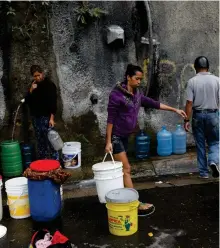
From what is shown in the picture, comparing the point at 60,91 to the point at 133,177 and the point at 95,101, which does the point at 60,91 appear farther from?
the point at 133,177

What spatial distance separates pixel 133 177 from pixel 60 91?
2.27 meters

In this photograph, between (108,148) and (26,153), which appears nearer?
(108,148)

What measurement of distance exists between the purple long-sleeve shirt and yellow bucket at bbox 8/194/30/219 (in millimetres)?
1613

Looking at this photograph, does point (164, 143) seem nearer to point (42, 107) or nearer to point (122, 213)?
point (42, 107)

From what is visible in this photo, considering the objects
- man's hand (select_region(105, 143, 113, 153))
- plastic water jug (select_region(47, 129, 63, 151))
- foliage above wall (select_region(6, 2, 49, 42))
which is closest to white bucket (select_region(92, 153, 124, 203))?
man's hand (select_region(105, 143, 113, 153))

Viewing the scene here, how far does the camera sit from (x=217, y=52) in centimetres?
853

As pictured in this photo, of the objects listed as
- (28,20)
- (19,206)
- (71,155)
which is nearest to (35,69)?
(28,20)

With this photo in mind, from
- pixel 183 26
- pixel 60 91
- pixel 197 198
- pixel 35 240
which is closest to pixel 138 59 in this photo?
pixel 183 26

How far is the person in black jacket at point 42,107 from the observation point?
24.1 ft

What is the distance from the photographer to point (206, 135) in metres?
6.95

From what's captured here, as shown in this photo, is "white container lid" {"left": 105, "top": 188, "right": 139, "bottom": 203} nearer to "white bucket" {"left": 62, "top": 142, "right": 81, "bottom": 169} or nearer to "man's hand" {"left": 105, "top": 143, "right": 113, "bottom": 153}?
"man's hand" {"left": 105, "top": 143, "right": 113, "bottom": 153}

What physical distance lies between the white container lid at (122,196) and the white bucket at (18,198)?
135cm

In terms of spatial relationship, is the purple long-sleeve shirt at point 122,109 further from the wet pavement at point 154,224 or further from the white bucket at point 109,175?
the wet pavement at point 154,224

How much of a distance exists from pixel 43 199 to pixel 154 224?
1541mm
